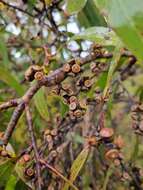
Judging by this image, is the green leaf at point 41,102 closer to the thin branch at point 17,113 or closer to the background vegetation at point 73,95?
the background vegetation at point 73,95

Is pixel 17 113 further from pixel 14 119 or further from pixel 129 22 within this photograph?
pixel 129 22

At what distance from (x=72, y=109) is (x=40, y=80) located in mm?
96

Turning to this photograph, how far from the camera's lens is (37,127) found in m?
1.84

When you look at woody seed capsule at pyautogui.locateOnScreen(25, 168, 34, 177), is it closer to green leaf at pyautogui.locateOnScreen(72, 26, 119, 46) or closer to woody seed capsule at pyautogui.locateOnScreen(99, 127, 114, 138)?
woody seed capsule at pyautogui.locateOnScreen(99, 127, 114, 138)

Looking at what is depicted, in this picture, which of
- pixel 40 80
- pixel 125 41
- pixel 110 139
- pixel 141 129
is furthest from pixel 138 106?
pixel 125 41

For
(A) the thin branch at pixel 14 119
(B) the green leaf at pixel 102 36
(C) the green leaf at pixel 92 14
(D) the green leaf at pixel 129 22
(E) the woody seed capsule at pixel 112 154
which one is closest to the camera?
(D) the green leaf at pixel 129 22

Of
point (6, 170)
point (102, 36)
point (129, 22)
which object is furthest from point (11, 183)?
point (129, 22)

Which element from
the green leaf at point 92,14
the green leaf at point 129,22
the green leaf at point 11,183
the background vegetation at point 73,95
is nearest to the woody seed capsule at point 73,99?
the background vegetation at point 73,95

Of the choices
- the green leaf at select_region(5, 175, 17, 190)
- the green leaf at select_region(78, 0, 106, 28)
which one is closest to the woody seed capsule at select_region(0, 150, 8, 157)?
the green leaf at select_region(5, 175, 17, 190)

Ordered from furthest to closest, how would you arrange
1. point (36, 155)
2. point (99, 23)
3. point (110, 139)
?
point (99, 23)
point (110, 139)
point (36, 155)

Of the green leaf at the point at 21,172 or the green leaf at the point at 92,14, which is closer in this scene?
the green leaf at the point at 21,172

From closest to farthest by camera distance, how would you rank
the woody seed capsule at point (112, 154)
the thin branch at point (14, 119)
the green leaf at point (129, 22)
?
the green leaf at point (129, 22)
the thin branch at point (14, 119)
the woody seed capsule at point (112, 154)

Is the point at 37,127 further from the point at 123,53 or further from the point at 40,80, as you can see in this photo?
the point at 40,80

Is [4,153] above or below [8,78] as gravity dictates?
below
